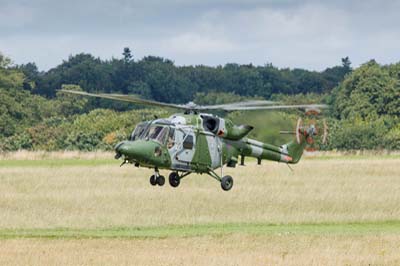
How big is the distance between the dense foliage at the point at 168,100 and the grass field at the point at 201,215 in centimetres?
455

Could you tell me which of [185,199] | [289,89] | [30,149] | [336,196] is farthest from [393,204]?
[289,89]

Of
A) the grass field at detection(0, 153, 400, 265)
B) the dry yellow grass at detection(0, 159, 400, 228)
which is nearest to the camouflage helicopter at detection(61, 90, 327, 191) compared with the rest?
the grass field at detection(0, 153, 400, 265)

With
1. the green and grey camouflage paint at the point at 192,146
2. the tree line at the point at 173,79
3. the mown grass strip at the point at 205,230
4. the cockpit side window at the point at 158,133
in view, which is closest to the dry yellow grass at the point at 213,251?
the mown grass strip at the point at 205,230

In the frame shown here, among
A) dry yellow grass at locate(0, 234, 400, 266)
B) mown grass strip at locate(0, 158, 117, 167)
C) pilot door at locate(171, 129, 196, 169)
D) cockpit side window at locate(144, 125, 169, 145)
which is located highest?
cockpit side window at locate(144, 125, 169, 145)

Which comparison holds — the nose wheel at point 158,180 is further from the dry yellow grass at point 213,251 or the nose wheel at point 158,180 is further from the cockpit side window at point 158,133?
the dry yellow grass at point 213,251

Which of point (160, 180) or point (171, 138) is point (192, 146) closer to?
point (171, 138)

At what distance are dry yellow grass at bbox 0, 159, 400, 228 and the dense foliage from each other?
297 inches

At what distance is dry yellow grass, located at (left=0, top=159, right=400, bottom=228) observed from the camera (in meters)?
54.2

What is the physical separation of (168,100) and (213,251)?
101331 mm

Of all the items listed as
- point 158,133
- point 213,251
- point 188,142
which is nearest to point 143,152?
point 158,133

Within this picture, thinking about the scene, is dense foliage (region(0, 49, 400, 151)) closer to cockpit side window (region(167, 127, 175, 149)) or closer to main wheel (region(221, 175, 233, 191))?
main wheel (region(221, 175, 233, 191))

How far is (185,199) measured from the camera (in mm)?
59219

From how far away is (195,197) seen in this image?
198 feet

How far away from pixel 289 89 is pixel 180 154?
406 feet
